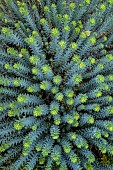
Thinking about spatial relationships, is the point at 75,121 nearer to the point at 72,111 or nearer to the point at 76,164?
the point at 72,111

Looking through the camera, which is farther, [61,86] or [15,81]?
[61,86]

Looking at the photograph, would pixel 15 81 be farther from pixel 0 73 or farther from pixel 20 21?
pixel 20 21

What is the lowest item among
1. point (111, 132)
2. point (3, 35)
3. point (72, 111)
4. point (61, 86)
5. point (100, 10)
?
point (111, 132)

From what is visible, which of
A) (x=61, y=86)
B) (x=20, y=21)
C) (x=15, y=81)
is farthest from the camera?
(x=20, y=21)

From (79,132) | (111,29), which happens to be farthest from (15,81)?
(111,29)

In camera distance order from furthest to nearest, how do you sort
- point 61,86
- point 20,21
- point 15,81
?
point 20,21 < point 61,86 < point 15,81

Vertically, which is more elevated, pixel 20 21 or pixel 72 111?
pixel 20 21
